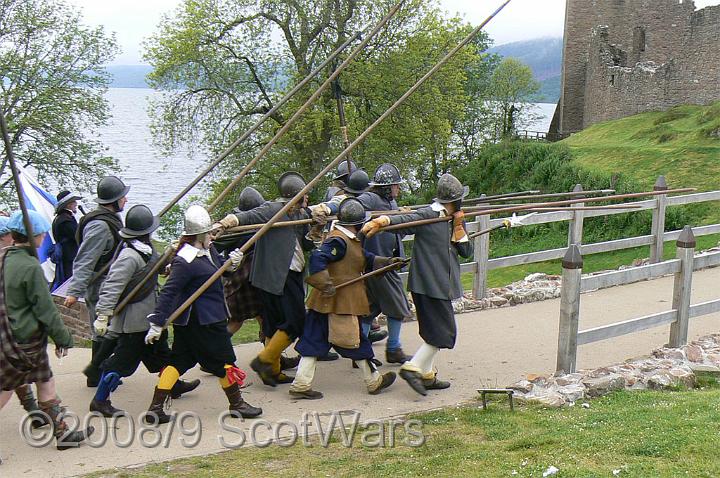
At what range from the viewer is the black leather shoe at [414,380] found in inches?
272

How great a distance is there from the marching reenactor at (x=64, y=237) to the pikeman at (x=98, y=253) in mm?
1685

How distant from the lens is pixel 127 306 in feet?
21.4

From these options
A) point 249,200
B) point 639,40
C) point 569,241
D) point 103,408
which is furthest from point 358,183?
point 639,40

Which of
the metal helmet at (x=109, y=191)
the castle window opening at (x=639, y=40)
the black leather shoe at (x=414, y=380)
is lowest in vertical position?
the black leather shoe at (x=414, y=380)

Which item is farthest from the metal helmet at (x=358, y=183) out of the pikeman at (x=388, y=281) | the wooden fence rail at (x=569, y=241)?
the wooden fence rail at (x=569, y=241)

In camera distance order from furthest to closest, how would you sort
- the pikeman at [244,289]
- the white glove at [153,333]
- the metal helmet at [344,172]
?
the metal helmet at [344,172], the pikeman at [244,289], the white glove at [153,333]

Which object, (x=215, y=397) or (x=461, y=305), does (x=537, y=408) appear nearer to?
(x=215, y=397)

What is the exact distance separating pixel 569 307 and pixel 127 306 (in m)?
3.55

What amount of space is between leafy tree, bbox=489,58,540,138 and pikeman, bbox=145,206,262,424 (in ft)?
149

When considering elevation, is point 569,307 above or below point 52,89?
below

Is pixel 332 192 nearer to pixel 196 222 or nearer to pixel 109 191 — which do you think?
pixel 109 191

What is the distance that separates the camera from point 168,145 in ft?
93.0

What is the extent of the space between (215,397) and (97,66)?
63.5 ft

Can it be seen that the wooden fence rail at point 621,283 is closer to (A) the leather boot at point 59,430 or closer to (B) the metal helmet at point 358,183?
(B) the metal helmet at point 358,183
